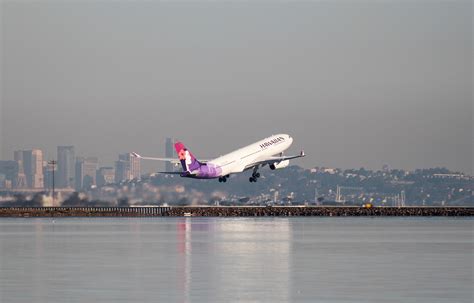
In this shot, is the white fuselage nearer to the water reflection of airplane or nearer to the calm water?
the water reflection of airplane

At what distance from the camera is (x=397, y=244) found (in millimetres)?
105062

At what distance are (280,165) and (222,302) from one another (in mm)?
127920

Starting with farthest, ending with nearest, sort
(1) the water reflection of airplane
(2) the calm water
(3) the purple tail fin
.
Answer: (3) the purple tail fin
(1) the water reflection of airplane
(2) the calm water

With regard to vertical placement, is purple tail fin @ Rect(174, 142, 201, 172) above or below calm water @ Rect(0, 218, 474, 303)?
above

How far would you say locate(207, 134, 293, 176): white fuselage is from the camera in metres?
178

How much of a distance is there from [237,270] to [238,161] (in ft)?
355

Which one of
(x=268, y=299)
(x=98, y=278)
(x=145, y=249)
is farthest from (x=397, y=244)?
(x=268, y=299)

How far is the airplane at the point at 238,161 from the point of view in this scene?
6850 inches

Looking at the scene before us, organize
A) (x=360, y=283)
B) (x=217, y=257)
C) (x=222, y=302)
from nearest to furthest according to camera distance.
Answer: (x=222, y=302), (x=360, y=283), (x=217, y=257)

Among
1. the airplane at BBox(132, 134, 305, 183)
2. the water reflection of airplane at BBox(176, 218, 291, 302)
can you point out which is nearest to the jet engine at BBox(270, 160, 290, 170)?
the airplane at BBox(132, 134, 305, 183)

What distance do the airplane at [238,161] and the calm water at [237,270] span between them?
202ft

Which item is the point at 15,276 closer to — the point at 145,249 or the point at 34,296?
the point at 34,296

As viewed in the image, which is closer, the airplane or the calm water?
the calm water

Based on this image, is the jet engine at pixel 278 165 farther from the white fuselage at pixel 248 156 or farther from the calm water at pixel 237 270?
the calm water at pixel 237 270
